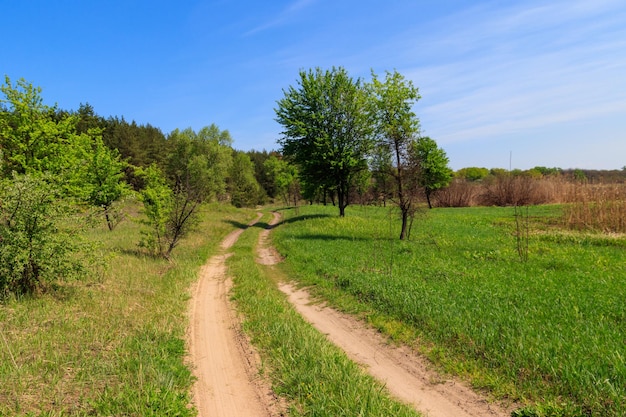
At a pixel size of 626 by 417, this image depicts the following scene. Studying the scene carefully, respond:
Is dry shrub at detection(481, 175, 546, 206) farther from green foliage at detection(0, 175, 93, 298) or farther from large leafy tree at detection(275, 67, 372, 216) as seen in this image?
green foliage at detection(0, 175, 93, 298)

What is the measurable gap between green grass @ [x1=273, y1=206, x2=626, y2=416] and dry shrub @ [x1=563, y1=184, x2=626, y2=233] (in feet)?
11.7

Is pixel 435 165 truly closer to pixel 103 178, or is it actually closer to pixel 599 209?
pixel 599 209

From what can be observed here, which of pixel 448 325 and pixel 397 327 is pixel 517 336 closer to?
pixel 448 325

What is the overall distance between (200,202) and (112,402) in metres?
13.7

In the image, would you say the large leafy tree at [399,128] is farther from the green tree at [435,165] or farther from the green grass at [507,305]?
the green tree at [435,165]

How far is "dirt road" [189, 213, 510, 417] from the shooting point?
5375 mm

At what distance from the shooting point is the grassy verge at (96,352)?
16.5 ft

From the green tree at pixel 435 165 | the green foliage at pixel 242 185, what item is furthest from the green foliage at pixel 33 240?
the green foliage at pixel 242 185

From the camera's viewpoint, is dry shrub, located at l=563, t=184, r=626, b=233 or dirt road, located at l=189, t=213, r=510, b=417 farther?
dry shrub, located at l=563, t=184, r=626, b=233

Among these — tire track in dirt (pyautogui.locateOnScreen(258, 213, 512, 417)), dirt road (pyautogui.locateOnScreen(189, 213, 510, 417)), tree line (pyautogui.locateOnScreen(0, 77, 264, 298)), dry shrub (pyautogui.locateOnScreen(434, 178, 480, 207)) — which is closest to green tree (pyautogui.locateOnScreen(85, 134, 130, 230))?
tree line (pyautogui.locateOnScreen(0, 77, 264, 298))

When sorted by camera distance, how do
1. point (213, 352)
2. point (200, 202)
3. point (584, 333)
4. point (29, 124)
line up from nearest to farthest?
point (584, 333) → point (213, 352) → point (29, 124) → point (200, 202)

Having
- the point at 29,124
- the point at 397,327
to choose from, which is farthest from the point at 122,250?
the point at 397,327

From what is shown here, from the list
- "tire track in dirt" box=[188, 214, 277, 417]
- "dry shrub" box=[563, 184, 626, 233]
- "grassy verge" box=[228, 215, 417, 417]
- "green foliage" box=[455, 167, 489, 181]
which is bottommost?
"tire track in dirt" box=[188, 214, 277, 417]

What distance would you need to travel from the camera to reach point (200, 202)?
18016 millimetres
